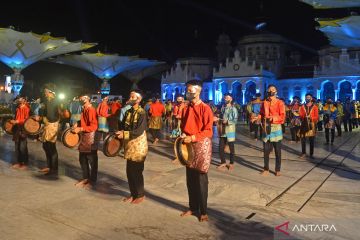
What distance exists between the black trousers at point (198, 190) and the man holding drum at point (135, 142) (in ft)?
2.84

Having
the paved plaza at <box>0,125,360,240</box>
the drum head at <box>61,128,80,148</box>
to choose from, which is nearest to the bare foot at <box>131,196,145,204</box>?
the paved plaza at <box>0,125,360,240</box>

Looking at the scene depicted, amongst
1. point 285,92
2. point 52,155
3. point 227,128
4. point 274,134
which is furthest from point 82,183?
point 285,92

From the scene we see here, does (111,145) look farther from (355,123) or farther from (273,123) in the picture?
(355,123)

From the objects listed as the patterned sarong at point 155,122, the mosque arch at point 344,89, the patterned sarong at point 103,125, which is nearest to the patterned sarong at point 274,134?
the patterned sarong at point 155,122

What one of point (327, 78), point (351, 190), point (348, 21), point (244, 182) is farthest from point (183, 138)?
point (327, 78)

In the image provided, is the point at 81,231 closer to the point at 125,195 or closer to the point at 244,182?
the point at 125,195

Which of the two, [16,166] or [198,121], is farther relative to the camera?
[16,166]

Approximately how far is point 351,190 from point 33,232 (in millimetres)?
5177

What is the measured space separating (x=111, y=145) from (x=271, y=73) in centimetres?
3850

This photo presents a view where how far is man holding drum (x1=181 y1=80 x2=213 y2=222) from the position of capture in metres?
4.53

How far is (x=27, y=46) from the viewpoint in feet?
92.9

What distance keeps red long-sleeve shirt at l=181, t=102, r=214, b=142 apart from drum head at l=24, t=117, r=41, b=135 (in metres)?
4.41

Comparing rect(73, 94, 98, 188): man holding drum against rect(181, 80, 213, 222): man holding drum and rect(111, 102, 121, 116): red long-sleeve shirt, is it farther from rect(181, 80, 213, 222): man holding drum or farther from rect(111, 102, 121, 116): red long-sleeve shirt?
rect(111, 102, 121, 116): red long-sleeve shirt

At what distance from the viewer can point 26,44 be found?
1104 inches
